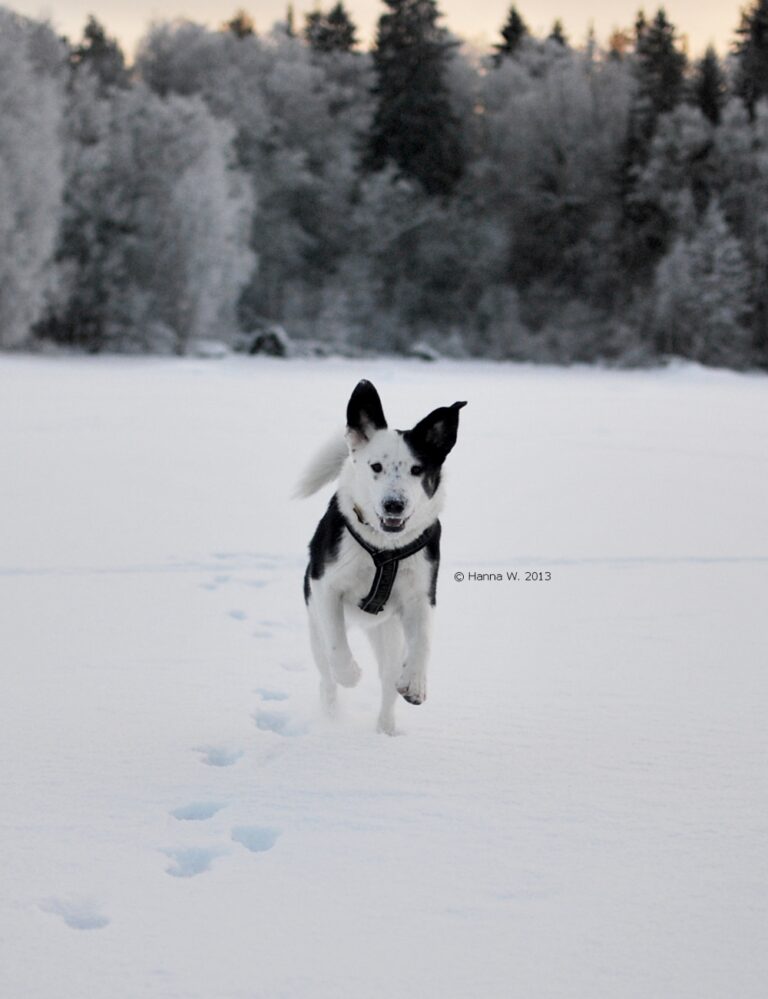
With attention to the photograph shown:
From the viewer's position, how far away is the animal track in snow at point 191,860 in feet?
7.71

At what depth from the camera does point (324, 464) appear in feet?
12.4

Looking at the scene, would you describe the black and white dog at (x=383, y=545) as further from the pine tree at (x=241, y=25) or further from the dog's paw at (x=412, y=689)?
the pine tree at (x=241, y=25)

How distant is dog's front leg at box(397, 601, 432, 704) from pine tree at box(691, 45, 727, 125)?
39.2 m

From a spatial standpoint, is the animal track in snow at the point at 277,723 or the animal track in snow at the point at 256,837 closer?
the animal track in snow at the point at 256,837

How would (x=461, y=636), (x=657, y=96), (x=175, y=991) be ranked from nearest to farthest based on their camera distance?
(x=175, y=991) → (x=461, y=636) → (x=657, y=96)

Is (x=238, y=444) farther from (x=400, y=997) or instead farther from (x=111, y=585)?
(x=400, y=997)

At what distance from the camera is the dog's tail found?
3.78 meters

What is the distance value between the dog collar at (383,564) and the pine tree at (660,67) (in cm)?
4051

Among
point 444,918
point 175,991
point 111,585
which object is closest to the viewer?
point 175,991

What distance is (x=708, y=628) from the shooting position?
4.65 m

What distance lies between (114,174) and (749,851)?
109 ft

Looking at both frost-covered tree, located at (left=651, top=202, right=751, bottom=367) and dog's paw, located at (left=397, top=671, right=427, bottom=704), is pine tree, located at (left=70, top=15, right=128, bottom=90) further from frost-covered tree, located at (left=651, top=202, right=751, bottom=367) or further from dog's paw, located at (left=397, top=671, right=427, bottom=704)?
dog's paw, located at (left=397, top=671, right=427, bottom=704)

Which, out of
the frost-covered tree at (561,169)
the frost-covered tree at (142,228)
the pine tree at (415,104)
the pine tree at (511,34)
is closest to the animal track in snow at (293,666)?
the frost-covered tree at (142,228)

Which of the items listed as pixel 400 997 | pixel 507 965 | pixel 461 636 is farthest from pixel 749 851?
pixel 461 636
